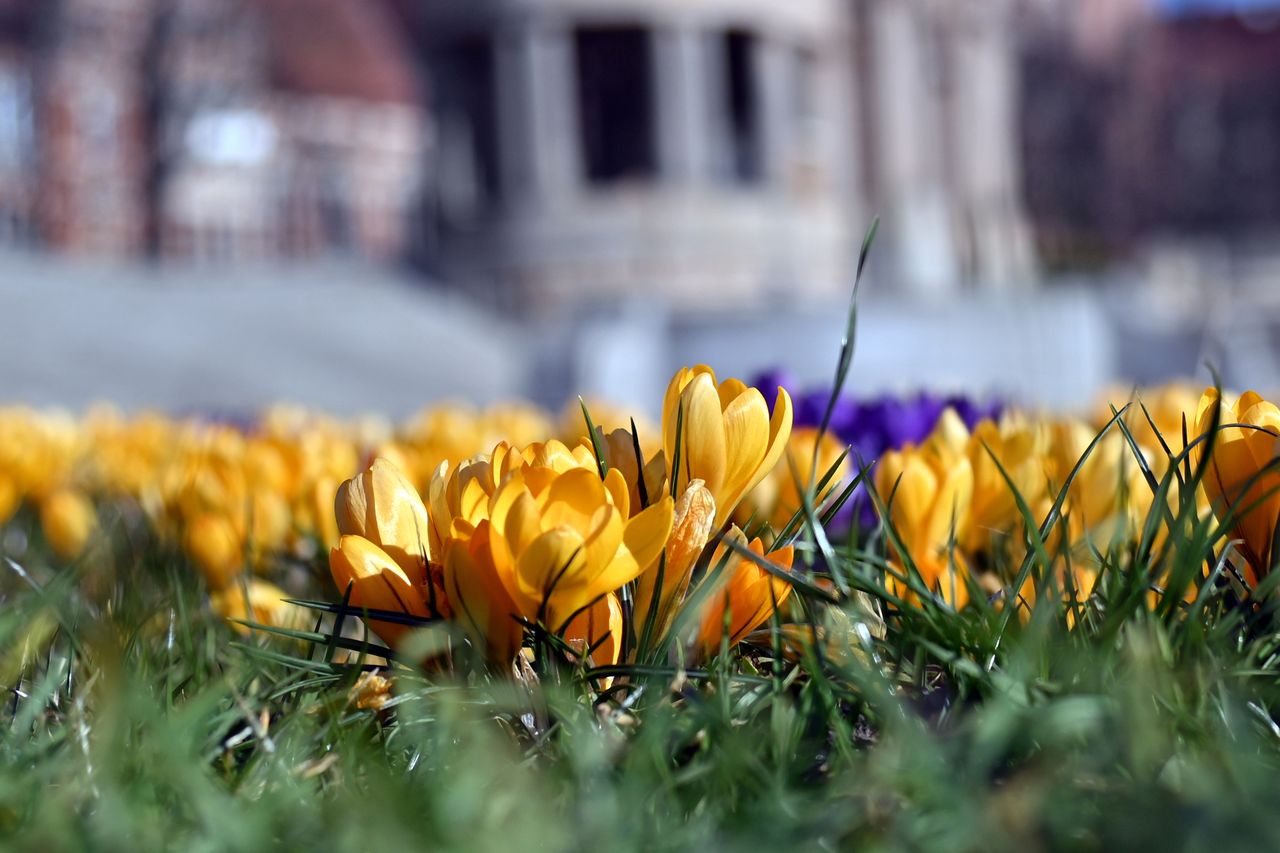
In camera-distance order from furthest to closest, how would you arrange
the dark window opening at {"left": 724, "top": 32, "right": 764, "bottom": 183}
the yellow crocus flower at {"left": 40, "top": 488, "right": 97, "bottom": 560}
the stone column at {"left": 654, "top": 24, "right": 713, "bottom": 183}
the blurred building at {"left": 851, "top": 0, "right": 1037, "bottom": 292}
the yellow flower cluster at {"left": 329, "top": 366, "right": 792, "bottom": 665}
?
the blurred building at {"left": 851, "top": 0, "right": 1037, "bottom": 292}, the dark window opening at {"left": 724, "top": 32, "right": 764, "bottom": 183}, the stone column at {"left": 654, "top": 24, "right": 713, "bottom": 183}, the yellow crocus flower at {"left": 40, "top": 488, "right": 97, "bottom": 560}, the yellow flower cluster at {"left": 329, "top": 366, "right": 792, "bottom": 665}

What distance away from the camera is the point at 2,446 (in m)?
2.77

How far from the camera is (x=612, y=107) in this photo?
22.4 meters

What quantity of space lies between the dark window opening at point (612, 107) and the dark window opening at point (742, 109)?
1252mm

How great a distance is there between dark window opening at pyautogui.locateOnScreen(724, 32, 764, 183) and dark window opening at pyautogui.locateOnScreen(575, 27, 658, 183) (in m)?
1.25

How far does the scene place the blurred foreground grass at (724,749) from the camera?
0.75 m

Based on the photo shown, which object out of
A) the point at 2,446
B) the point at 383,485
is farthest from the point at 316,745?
the point at 2,446

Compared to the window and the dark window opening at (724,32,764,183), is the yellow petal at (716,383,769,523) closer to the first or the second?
the dark window opening at (724,32,764,183)

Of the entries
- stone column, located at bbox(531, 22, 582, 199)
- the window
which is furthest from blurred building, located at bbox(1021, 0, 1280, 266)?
the window

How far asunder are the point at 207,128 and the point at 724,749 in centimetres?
2789

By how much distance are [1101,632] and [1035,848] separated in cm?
37

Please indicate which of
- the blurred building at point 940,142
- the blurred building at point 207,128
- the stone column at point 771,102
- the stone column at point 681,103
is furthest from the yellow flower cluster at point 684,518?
the blurred building at point 207,128

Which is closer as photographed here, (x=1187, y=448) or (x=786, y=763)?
(x=786, y=763)

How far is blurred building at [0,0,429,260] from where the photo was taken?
2198 centimetres

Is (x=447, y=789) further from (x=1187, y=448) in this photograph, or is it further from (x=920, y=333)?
(x=920, y=333)
